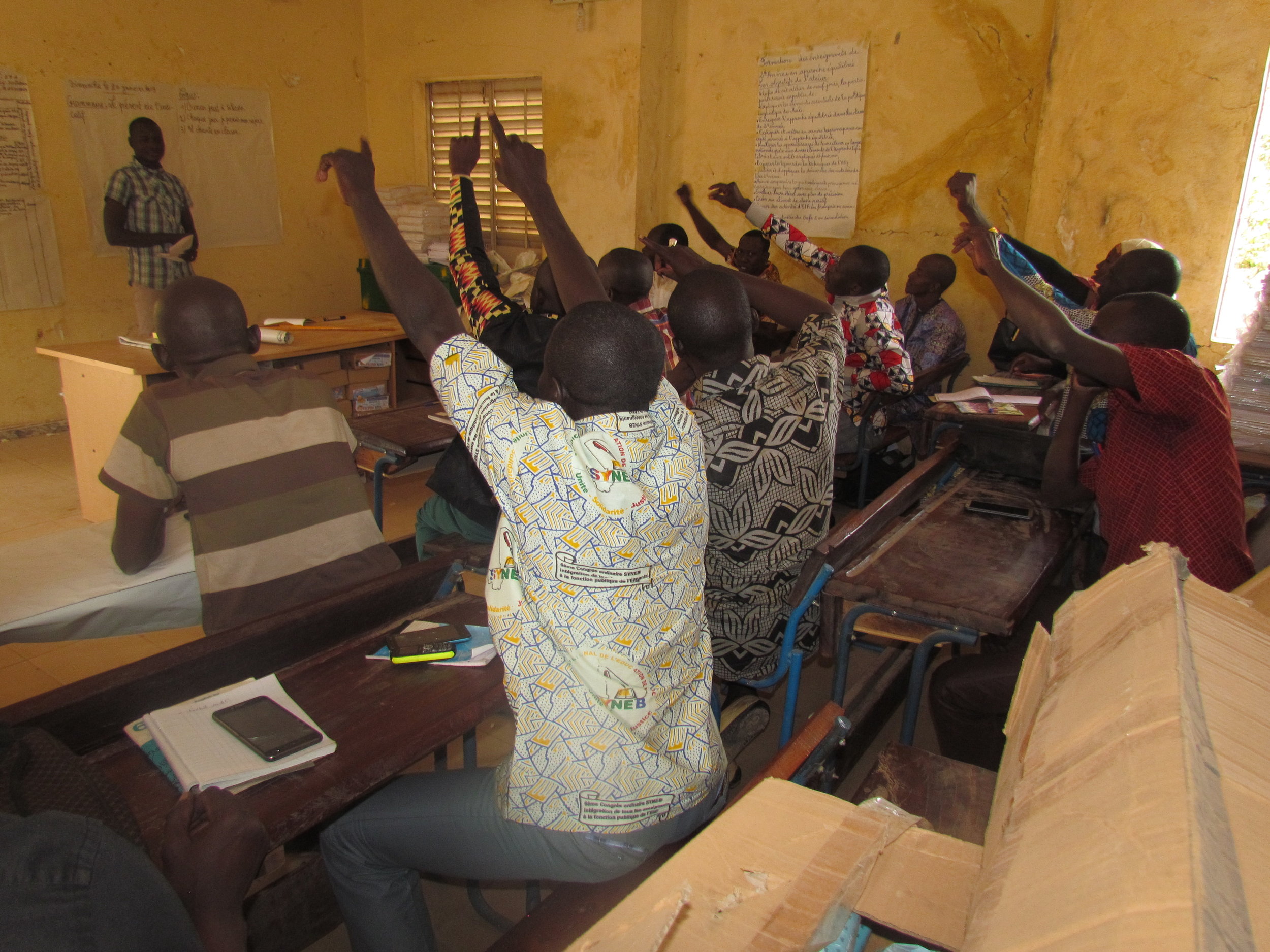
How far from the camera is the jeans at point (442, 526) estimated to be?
2910mm

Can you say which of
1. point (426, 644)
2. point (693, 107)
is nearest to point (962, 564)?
point (426, 644)

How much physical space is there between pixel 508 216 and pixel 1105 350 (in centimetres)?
609

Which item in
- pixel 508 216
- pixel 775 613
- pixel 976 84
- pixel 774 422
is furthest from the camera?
pixel 508 216

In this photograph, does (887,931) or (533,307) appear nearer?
(887,931)

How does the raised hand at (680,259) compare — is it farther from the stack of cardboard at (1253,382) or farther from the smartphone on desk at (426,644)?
the stack of cardboard at (1253,382)

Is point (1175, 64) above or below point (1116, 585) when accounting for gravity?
above

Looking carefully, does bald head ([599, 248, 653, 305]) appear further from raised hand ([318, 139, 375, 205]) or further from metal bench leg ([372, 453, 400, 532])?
raised hand ([318, 139, 375, 205])

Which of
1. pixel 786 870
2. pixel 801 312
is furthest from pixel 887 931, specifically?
pixel 801 312

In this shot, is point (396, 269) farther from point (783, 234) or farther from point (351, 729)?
point (783, 234)

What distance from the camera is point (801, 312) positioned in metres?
2.70

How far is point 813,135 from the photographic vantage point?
561 centimetres

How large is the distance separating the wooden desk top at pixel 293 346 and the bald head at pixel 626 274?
1619 mm

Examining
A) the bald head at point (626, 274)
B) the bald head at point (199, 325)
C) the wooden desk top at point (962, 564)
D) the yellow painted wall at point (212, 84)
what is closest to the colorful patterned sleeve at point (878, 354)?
the wooden desk top at point (962, 564)

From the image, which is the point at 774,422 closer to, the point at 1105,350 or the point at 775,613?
the point at 775,613
